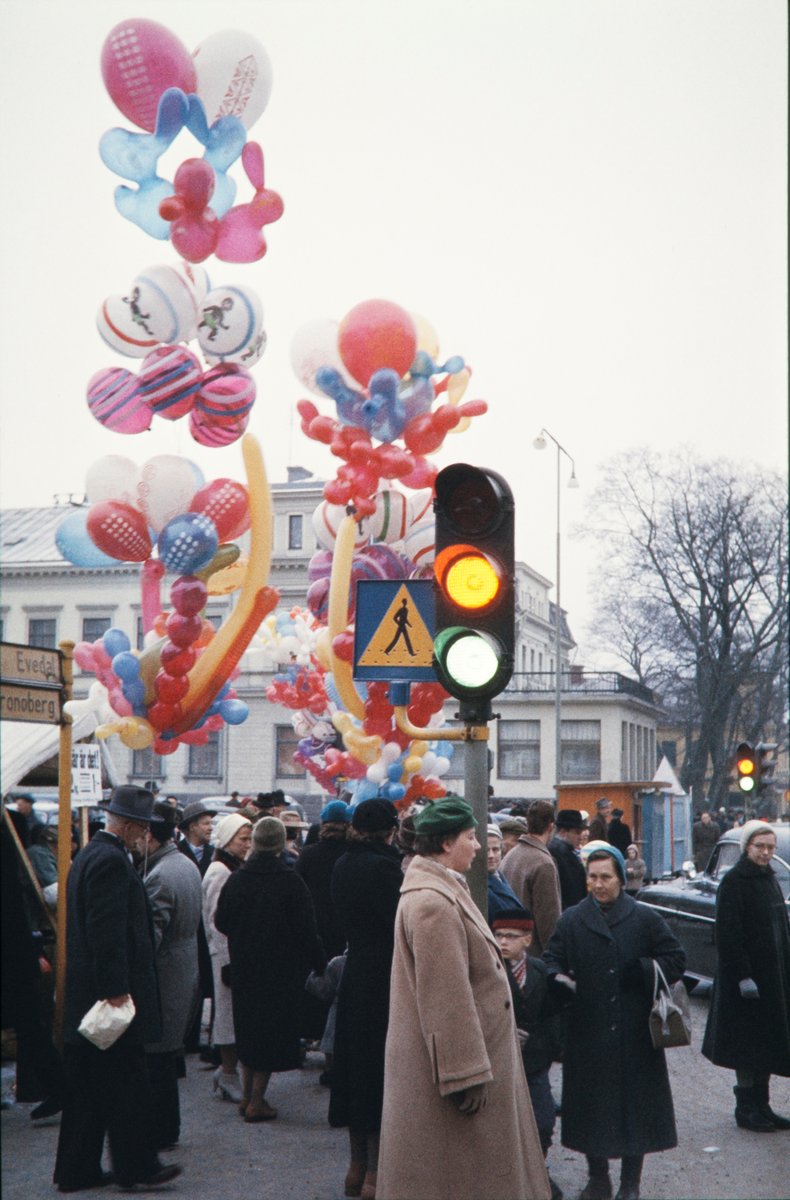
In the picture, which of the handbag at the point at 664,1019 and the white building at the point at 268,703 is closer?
the handbag at the point at 664,1019

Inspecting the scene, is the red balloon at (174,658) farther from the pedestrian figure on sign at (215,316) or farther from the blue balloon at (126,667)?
the pedestrian figure on sign at (215,316)

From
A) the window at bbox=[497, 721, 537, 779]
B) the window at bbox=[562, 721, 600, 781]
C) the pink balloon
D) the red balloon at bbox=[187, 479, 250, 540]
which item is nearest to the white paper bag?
the red balloon at bbox=[187, 479, 250, 540]

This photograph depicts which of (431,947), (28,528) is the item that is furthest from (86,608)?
(431,947)

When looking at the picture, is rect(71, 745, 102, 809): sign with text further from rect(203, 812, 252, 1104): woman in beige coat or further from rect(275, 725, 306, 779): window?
rect(275, 725, 306, 779): window

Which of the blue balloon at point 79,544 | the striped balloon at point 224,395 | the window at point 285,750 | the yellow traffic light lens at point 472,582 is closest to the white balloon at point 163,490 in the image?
the striped balloon at point 224,395

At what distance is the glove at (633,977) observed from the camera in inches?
211

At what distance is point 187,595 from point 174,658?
→ 627 millimetres

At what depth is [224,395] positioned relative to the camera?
33.6 feet

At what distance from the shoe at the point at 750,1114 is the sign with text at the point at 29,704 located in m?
4.57

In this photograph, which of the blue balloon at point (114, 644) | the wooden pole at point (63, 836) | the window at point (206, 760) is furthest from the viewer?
the window at point (206, 760)

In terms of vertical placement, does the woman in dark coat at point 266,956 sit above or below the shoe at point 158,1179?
above

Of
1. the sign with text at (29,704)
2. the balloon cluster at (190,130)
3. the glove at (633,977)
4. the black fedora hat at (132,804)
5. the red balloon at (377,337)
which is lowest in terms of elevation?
the glove at (633,977)

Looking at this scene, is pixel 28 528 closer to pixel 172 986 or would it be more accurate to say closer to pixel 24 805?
pixel 24 805

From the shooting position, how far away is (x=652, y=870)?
25.3m
